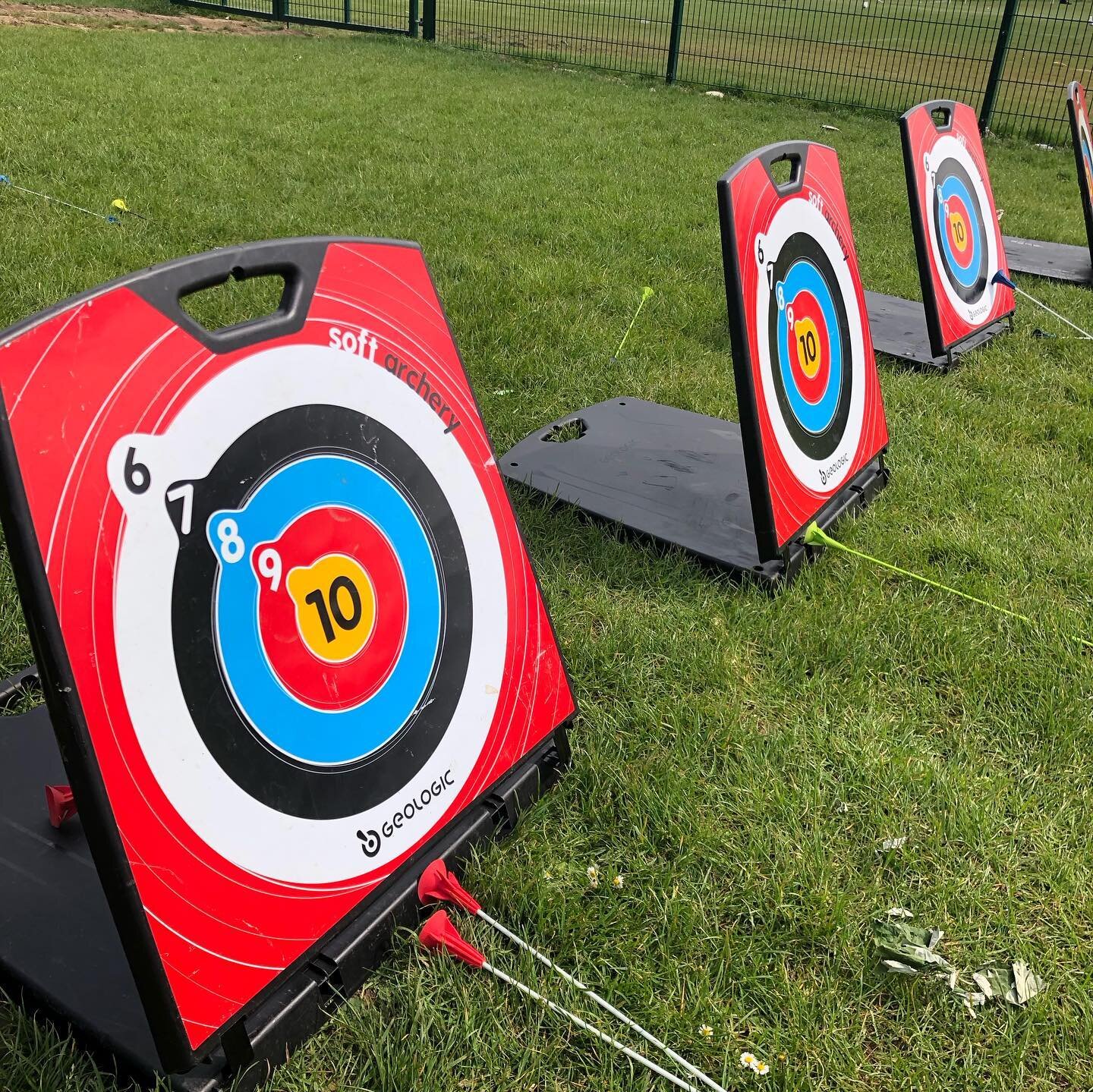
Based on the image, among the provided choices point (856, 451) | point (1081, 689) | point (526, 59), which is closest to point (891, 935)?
point (1081, 689)

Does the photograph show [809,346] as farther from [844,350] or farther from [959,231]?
[959,231]

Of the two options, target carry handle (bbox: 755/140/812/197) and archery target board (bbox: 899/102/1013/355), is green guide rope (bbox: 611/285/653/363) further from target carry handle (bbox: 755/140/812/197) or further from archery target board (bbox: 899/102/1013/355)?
target carry handle (bbox: 755/140/812/197)

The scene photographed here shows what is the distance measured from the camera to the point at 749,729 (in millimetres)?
1935

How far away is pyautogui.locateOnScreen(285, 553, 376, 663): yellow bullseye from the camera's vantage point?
1.26 meters

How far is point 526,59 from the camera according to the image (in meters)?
11.1

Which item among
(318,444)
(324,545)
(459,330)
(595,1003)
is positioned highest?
(318,444)

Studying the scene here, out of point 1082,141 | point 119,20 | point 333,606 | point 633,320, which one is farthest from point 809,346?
point 119,20

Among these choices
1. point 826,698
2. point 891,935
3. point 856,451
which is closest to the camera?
point 891,935

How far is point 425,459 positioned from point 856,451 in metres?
1.64

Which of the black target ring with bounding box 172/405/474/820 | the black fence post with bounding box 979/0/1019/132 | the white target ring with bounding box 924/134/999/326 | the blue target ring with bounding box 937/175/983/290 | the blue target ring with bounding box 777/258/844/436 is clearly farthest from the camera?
the black fence post with bounding box 979/0/1019/132

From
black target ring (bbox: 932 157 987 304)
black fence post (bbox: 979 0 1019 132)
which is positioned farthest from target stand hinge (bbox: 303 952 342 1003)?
black fence post (bbox: 979 0 1019 132)

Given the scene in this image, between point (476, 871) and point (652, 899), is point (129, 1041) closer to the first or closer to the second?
point (476, 871)

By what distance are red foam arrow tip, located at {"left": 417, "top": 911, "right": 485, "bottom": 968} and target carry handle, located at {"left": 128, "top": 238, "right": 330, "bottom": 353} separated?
85cm

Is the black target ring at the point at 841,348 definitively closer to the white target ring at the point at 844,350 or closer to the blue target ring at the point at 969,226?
the white target ring at the point at 844,350
